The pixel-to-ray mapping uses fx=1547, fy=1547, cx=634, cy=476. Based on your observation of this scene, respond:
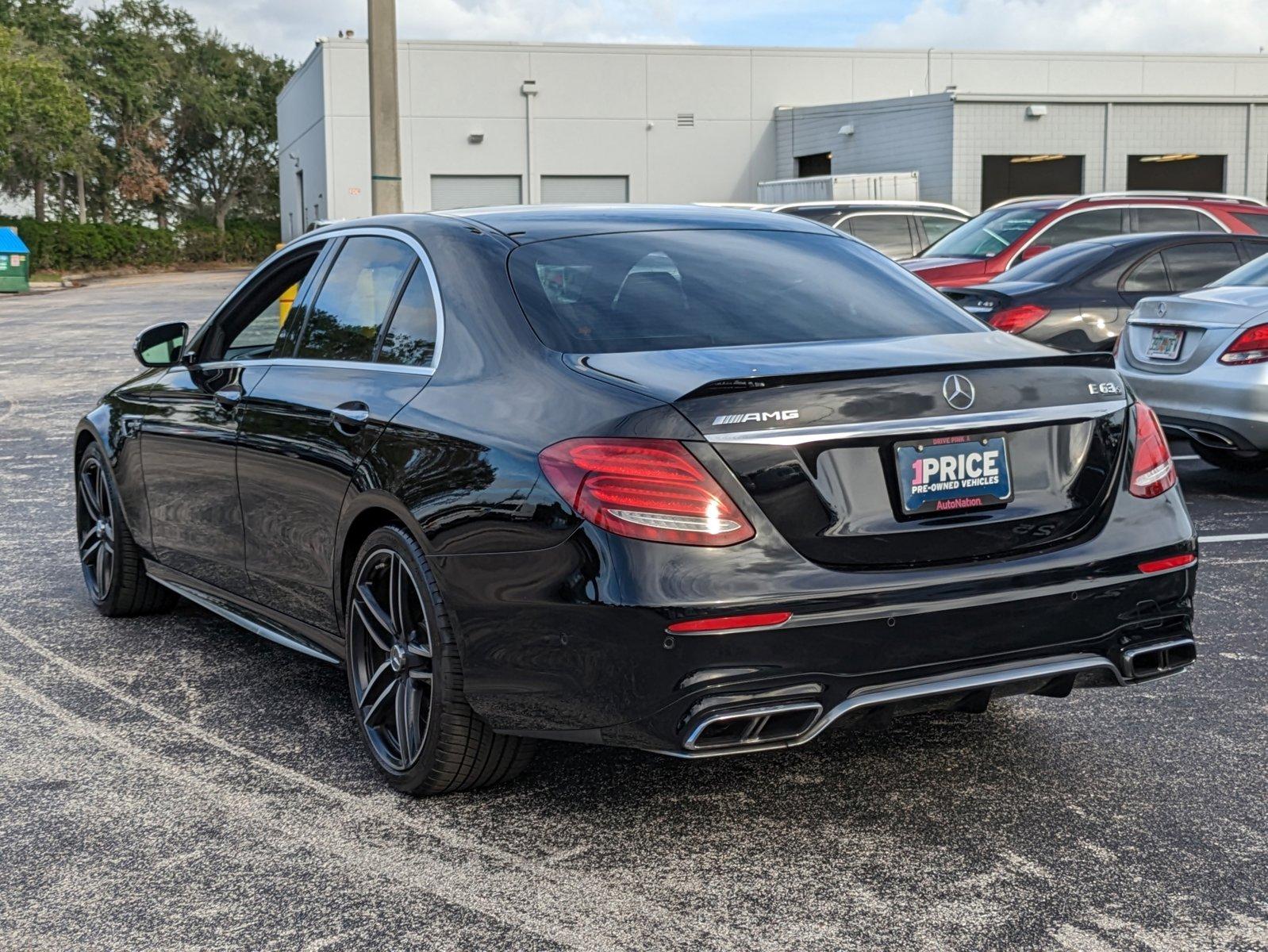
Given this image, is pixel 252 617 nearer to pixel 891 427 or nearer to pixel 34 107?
pixel 891 427

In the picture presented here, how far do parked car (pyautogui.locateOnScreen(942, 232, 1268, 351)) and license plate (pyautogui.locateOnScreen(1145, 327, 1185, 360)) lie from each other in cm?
150

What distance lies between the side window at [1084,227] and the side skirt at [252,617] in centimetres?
1072

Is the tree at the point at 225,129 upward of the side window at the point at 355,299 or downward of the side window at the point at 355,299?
upward

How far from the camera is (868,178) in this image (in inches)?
1176

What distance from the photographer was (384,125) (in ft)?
45.7

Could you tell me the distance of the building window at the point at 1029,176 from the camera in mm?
38094

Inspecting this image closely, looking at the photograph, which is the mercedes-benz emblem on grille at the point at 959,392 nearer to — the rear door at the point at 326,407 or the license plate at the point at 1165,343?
the rear door at the point at 326,407

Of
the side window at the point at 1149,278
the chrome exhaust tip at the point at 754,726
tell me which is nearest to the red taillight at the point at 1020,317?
the side window at the point at 1149,278

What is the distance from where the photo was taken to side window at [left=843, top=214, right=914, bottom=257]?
1872cm

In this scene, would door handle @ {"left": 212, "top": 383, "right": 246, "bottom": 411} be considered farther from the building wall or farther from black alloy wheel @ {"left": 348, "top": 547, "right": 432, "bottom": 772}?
the building wall

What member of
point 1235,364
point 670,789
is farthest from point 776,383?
point 1235,364

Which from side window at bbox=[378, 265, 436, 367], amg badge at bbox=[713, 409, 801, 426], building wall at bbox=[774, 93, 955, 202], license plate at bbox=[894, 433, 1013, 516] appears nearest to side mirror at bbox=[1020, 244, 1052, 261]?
side window at bbox=[378, 265, 436, 367]

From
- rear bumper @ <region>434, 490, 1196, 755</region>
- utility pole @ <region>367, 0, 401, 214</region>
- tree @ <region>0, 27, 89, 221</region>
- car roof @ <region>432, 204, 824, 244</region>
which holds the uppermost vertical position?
tree @ <region>0, 27, 89, 221</region>

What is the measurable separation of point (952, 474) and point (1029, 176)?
42.7 m
